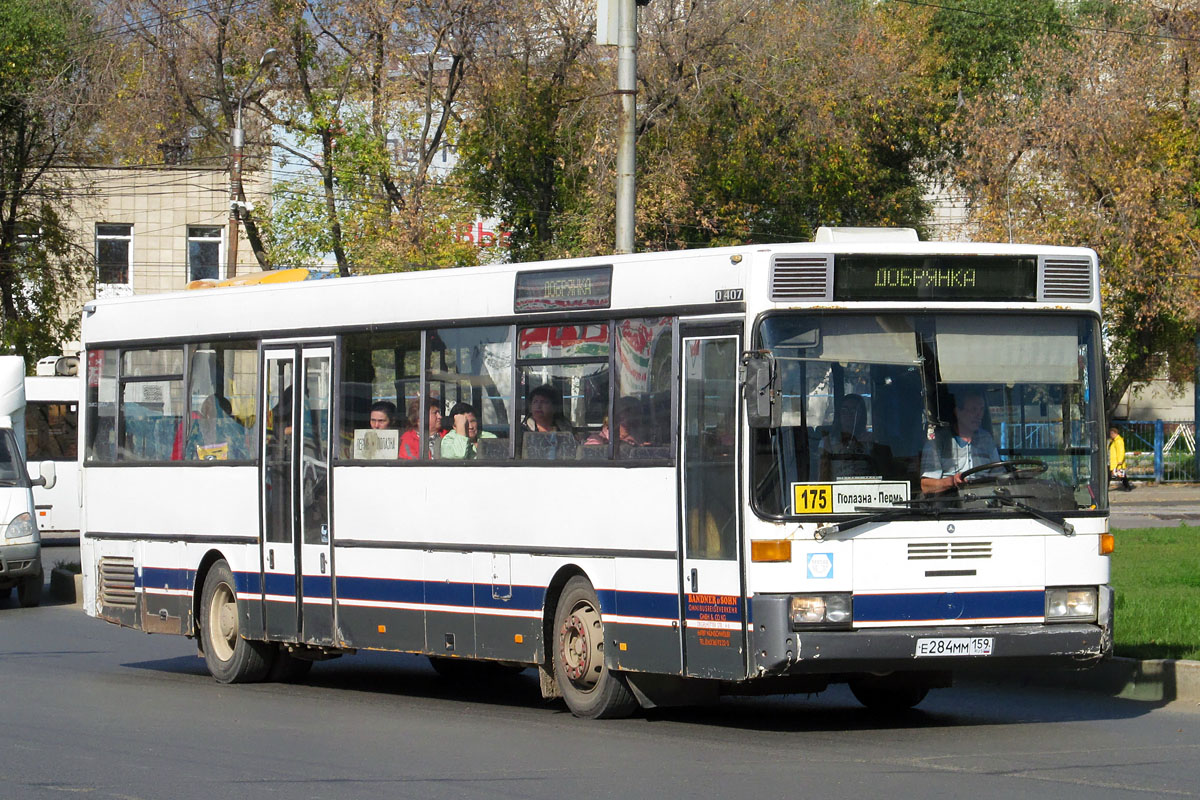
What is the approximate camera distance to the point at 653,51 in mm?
36594

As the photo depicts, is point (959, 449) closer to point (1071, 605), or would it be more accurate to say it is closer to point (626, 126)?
point (1071, 605)

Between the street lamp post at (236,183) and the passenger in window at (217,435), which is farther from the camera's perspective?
the street lamp post at (236,183)

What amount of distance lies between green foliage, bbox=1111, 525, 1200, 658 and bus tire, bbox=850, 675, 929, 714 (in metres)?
1.79

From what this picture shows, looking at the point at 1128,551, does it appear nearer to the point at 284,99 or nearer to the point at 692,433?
the point at 692,433

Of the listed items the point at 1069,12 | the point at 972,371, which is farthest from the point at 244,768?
the point at 1069,12

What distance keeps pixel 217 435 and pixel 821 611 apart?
619 centimetres

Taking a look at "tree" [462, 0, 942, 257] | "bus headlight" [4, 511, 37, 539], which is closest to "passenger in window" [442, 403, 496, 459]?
"bus headlight" [4, 511, 37, 539]

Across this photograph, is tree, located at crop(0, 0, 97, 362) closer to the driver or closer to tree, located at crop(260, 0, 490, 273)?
tree, located at crop(260, 0, 490, 273)

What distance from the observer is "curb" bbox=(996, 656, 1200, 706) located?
38.2ft

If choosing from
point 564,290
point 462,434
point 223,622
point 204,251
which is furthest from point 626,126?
point 204,251

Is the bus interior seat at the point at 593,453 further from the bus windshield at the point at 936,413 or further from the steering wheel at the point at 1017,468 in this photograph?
the steering wheel at the point at 1017,468

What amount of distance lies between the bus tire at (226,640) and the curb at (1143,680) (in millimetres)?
6017

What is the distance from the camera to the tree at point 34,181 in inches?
1713

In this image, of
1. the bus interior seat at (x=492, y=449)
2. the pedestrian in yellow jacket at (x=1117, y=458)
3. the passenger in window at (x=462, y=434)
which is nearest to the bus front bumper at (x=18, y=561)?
the passenger in window at (x=462, y=434)
